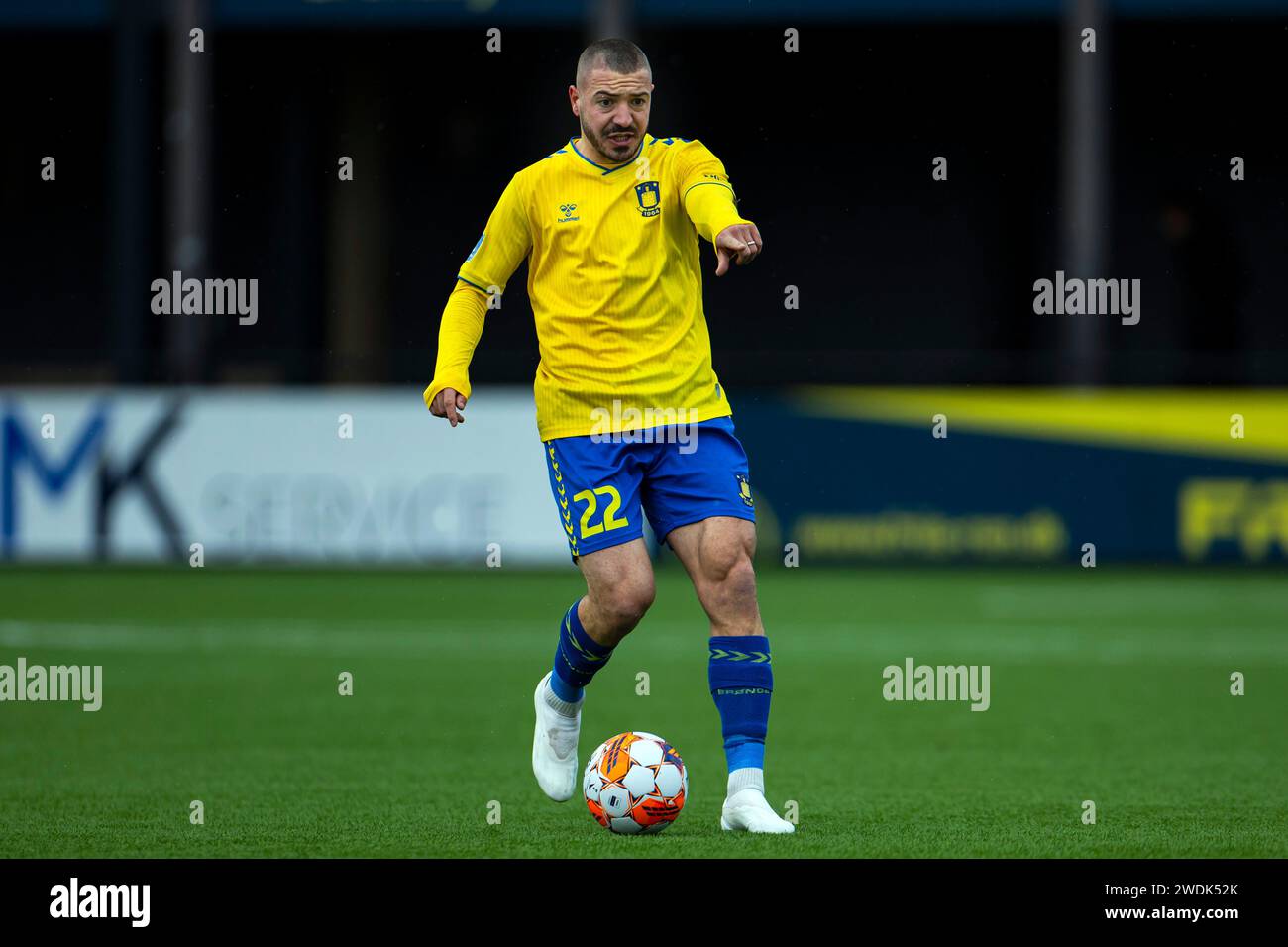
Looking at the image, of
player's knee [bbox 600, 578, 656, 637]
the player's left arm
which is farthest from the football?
the player's left arm

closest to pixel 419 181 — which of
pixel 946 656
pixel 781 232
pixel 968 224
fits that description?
pixel 781 232

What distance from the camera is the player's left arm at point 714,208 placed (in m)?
5.73

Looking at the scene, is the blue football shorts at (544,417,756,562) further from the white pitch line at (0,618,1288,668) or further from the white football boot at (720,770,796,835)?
the white pitch line at (0,618,1288,668)

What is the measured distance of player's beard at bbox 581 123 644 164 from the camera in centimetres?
620

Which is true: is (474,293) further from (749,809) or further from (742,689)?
(749,809)

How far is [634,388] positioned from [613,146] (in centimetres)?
71

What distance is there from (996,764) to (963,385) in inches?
482

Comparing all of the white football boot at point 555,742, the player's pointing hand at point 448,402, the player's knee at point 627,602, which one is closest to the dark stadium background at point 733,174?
the white football boot at point 555,742

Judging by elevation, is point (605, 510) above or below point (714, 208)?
below

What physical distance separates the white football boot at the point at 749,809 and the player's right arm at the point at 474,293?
1.36m

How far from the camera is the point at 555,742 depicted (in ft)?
22.2

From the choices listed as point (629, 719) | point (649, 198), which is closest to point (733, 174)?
point (629, 719)

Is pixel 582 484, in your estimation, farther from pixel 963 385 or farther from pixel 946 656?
pixel 963 385

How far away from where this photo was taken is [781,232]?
78.9 ft
